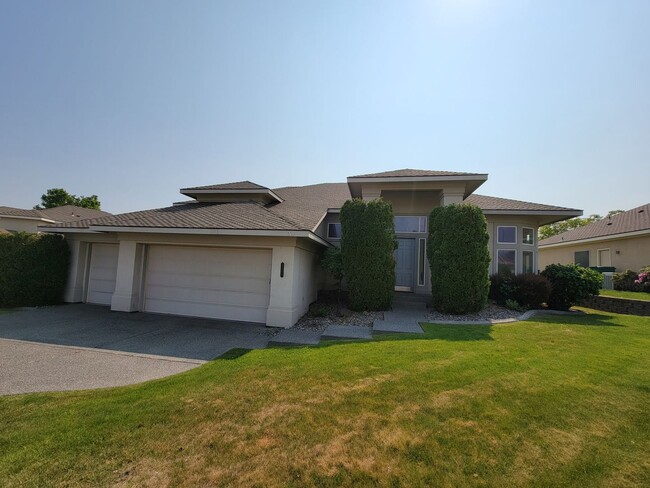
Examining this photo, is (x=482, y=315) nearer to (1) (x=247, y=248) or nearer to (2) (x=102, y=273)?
(1) (x=247, y=248)

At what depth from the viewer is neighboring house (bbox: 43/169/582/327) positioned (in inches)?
331

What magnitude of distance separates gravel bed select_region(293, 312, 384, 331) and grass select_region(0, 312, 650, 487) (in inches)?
123

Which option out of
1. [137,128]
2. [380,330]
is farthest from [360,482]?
[137,128]

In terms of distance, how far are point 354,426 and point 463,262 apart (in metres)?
7.07

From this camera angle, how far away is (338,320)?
848 centimetres

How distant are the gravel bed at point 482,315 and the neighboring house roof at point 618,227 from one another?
464 inches

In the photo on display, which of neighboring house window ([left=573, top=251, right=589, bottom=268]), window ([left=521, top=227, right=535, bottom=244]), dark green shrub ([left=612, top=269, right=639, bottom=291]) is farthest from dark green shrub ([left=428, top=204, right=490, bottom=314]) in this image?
neighboring house window ([left=573, top=251, right=589, bottom=268])

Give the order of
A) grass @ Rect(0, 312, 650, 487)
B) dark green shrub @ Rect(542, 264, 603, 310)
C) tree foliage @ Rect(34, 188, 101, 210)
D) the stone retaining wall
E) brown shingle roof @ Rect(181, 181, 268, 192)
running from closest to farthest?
1. grass @ Rect(0, 312, 650, 487)
2. dark green shrub @ Rect(542, 264, 603, 310)
3. the stone retaining wall
4. brown shingle roof @ Rect(181, 181, 268, 192)
5. tree foliage @ Rect(34, 188, 101, 210)

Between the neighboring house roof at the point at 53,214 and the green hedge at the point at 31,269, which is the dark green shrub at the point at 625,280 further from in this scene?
the neighboring house roof at the point at 53,214

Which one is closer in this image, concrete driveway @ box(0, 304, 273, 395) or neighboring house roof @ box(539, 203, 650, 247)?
concrete driveway @ box(0, 304, 273, 395)

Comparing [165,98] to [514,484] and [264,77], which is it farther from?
[514,484]

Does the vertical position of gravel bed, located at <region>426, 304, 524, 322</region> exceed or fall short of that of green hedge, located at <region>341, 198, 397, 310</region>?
it falls short

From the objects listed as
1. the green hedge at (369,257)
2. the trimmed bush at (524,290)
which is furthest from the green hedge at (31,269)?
the trimmed bush at (524,290)

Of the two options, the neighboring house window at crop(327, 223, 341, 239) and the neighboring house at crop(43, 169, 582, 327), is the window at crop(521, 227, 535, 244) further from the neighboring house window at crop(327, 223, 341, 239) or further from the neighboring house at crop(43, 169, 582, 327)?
the neighboring house window at crop(327, 223, 341, 239)
